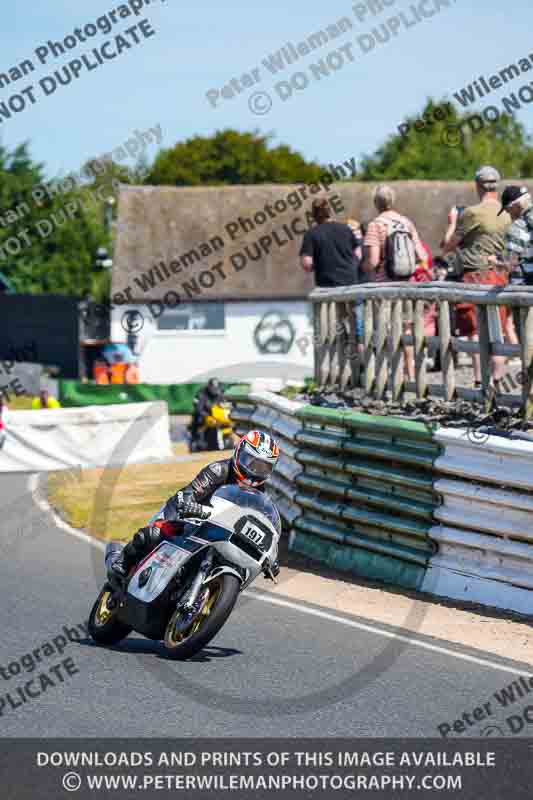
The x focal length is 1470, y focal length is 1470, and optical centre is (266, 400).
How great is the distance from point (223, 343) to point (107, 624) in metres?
47.5

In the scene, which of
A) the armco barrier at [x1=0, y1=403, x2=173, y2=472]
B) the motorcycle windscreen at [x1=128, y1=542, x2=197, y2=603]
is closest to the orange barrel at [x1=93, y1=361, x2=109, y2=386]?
the armco barrier at [x1=0, y1=403, x2=173, y2=472]

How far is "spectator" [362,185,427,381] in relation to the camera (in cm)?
1356

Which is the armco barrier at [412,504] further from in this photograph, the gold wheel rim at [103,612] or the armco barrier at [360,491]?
the gold wheel rim at [103,612]

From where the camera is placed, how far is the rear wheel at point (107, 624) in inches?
354

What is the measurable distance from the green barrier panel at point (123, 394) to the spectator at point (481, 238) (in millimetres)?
27305

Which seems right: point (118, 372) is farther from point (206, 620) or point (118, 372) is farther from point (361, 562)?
point (206, 620)

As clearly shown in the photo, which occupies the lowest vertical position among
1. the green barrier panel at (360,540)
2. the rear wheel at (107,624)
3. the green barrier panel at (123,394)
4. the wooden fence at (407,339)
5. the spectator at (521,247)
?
the green barrier panel at (123,394)

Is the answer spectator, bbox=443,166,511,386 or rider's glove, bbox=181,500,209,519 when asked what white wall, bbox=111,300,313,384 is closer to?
spectator, bbox=443,166,511,386

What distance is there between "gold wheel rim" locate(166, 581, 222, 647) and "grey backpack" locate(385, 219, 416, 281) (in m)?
6.06

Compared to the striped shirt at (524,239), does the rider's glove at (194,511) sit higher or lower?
lower

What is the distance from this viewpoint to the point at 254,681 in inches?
315

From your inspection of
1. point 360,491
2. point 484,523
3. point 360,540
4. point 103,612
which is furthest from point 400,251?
point 103,612

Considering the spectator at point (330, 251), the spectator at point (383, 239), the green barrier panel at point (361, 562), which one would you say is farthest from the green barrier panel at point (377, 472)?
the spectator at point (330, 251)
